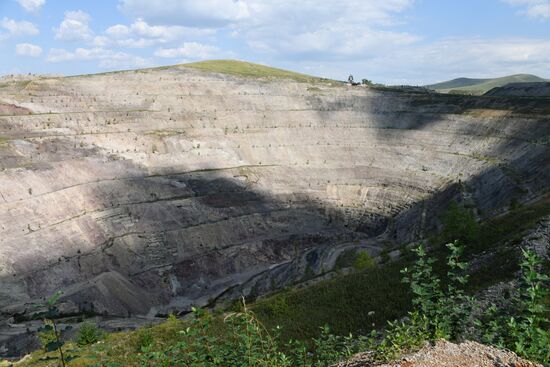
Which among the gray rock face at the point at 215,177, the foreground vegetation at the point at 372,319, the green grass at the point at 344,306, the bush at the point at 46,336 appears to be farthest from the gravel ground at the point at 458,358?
the gray rock face at the point at 215,177

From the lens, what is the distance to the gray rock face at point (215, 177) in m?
54.4

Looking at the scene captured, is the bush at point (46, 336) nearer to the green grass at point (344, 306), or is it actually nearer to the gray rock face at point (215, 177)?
the green grass at point (344, 306)

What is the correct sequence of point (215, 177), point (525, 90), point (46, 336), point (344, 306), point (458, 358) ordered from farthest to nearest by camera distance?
point (525, 90)
point (215, 177)
point (344, 306)
point (46, 336)
point (458, 358)

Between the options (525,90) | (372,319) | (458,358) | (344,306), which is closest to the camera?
(458,358)

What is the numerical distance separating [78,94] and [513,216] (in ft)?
238

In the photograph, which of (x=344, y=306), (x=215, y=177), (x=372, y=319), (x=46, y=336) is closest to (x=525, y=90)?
(x=215, y=177)

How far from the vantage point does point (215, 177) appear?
74125 millimetres

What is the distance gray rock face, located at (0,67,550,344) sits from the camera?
54.4 meters

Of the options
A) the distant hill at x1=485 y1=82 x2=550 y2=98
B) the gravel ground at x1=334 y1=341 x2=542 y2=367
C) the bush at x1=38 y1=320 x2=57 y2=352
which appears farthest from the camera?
the distant hill at x1=485 y1=82 x2=550 y2=98

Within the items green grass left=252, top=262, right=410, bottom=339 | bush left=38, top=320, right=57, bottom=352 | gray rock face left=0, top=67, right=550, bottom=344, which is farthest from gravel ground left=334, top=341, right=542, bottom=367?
gray rock face left=0, top=67, right=550, bottom=344

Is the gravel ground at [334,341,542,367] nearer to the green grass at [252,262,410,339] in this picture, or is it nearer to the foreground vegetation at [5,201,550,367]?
the foreground vegetation at [5,201,550,367]

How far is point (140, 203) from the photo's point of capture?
64.4 meters

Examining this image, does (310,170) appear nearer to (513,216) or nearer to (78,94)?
(78,94)

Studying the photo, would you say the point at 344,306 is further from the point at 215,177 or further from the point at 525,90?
the point at 525,90
